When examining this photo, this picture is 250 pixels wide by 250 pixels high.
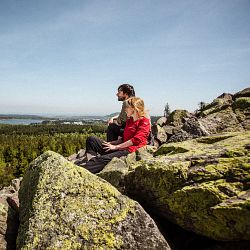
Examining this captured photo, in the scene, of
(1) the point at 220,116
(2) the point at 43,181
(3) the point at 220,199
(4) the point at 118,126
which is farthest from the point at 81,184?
(1) the point at 220,116

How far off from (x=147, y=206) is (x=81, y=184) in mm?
1813

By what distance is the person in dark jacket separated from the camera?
12.1 metres

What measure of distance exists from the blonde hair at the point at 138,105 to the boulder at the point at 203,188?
148 inches

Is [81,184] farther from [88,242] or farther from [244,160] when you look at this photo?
[244,160]

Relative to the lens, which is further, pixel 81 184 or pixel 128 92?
pixel 128 92

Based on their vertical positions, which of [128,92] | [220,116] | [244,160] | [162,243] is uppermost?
[128,92]

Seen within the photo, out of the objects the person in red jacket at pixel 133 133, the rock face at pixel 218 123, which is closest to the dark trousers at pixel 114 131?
the person in red jacket at pixel 133 133

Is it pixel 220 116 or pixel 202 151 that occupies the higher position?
pixel 220 116

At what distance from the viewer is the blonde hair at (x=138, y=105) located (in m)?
10.2

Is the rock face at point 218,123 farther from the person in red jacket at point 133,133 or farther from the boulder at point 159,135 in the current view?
the person in red jacket at point 133,133

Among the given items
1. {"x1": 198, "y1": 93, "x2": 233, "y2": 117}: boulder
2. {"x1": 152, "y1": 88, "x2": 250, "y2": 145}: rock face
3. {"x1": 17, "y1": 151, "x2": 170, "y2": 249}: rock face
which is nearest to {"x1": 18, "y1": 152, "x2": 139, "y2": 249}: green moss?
{"x1": 17, "y1": 151, "x2": 170, "y2": 249}: rock face

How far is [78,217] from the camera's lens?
5.20m

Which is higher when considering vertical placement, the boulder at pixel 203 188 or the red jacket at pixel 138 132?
the red jacket at pixel 138 132

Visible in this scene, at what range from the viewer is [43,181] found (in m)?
5.81
